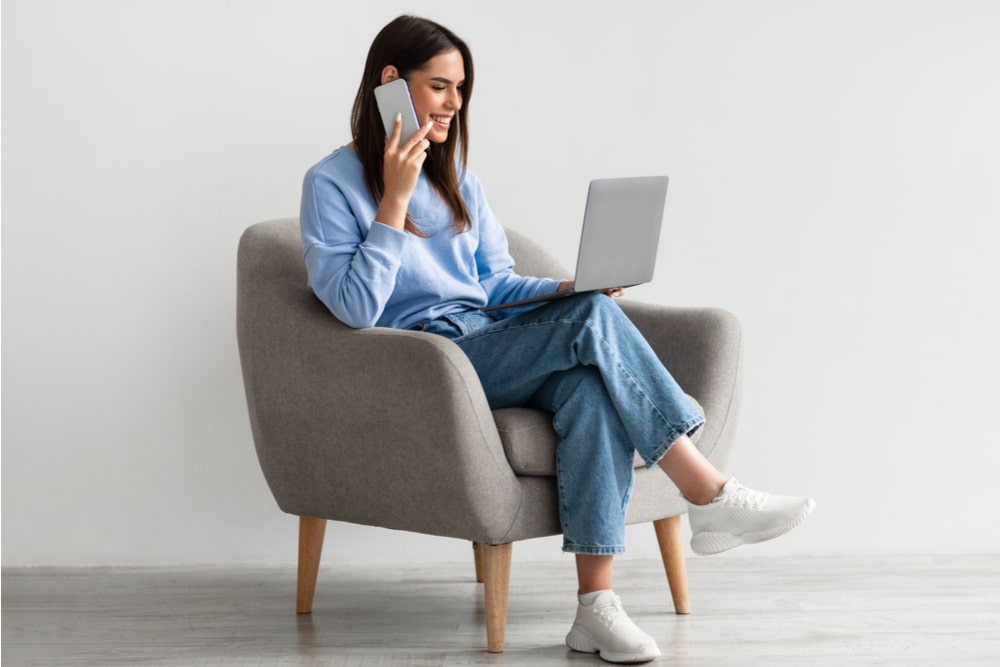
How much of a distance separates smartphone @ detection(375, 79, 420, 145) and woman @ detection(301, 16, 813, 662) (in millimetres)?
25

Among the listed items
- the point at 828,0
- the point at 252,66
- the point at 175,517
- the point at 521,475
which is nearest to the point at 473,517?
the point at 521,475

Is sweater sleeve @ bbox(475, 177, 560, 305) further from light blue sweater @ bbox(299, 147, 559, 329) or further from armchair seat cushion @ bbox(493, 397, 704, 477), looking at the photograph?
armchair seat cushion @ bbox(493, 397, 704, 477)

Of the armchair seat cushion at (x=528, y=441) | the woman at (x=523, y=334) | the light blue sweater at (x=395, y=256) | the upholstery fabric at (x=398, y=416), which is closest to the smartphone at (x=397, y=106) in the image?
the woman at (x=523, y=334)

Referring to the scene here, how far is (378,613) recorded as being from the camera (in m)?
2.34

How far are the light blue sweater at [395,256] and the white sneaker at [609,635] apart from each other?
62cm

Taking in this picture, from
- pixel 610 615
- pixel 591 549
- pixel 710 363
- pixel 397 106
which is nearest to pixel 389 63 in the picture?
pixel 397 106

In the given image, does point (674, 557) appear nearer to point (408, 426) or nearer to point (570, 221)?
point (408, 426)

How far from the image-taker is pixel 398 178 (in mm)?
2000

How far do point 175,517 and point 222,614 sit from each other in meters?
0.54

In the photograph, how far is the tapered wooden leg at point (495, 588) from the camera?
197 cm

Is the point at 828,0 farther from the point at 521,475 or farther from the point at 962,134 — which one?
the point at 521,475

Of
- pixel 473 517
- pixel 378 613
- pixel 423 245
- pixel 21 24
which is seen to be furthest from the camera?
pixel 21 24

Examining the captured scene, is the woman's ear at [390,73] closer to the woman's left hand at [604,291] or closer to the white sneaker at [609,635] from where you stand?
the woman's left hand at [604,291]

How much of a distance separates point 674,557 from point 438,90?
1.03 meters
